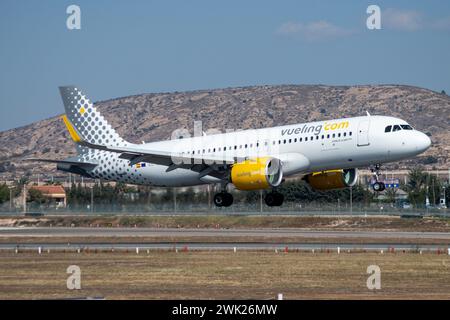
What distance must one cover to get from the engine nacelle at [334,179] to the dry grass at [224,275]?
494cm

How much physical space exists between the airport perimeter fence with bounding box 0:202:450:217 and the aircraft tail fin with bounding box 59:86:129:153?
25.7 meters

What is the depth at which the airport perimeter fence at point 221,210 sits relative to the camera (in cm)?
10638

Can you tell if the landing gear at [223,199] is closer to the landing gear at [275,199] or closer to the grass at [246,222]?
the landing gear at [275,199]

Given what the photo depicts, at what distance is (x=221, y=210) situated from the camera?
11475 cm

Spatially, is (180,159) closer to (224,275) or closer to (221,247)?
(221,247)

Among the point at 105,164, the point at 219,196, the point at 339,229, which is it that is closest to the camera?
the point at 219,196

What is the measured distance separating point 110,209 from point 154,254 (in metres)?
47.4

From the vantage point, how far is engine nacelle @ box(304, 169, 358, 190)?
218 feet

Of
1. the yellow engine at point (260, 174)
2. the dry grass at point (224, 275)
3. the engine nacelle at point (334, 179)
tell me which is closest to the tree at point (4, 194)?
the dry grass at point (224, 275)

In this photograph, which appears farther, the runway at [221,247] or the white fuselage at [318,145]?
the runway at [221,247]

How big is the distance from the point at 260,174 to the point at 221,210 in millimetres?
53043

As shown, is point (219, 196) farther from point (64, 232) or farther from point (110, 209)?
point (110, 209)

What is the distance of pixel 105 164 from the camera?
7438cm
